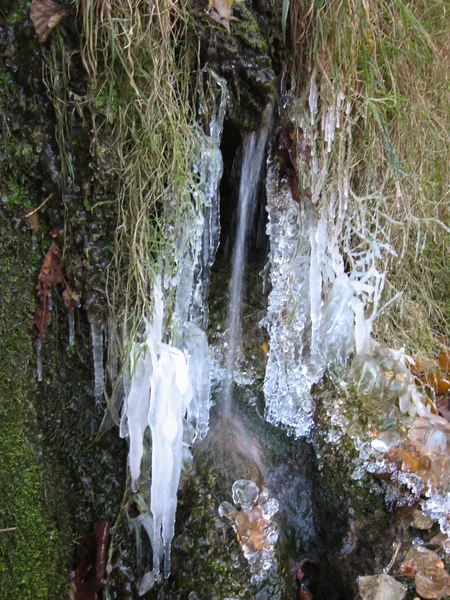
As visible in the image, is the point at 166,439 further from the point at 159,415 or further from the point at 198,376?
the point at 198,376

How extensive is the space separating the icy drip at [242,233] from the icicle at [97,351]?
0.49m

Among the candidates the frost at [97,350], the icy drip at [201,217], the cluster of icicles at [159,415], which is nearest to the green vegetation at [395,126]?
the icy drip at [201,217]

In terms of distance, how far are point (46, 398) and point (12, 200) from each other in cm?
64

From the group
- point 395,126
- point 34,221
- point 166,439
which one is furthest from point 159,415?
point 395,126

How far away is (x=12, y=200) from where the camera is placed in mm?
1489

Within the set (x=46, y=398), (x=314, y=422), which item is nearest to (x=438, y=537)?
(x=314, y=422)

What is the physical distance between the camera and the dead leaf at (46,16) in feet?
4.43

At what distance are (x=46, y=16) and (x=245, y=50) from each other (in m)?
0.57

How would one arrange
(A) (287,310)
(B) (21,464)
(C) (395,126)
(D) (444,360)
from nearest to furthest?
1. (B) (21,464)
2. (A) (287,310)
3. (C) (395,126)
4. (D) (444,360)

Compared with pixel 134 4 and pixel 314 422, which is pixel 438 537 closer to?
pixel 314 422

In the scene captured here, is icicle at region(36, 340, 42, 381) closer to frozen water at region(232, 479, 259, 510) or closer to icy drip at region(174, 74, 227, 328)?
icy drip at region(174, 74, 227, 328)

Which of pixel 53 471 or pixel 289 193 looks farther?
pixel 289 193

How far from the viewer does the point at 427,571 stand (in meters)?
1.55

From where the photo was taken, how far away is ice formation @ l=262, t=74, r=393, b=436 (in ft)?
5.84
